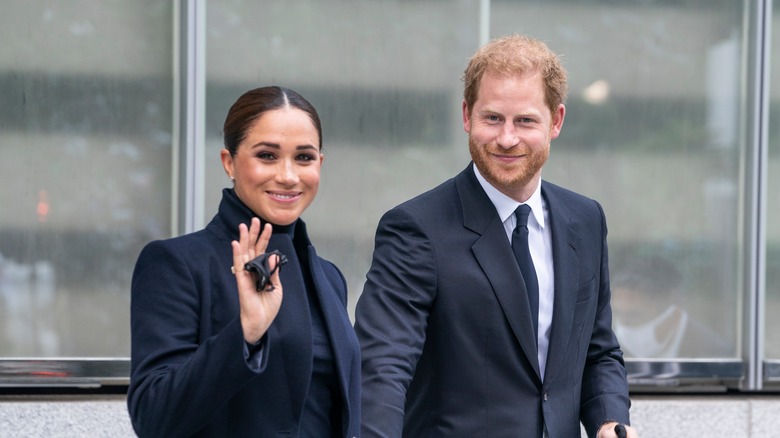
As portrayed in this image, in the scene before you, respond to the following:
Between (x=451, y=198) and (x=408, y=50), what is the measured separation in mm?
3045

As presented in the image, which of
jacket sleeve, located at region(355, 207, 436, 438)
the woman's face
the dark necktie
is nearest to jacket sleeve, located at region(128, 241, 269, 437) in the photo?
the woman's face

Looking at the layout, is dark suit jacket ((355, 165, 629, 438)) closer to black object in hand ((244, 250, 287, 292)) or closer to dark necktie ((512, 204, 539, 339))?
dark necktie ((512, 204, 539, 339))

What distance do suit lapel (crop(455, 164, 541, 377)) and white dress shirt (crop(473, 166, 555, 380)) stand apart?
0.09 ft

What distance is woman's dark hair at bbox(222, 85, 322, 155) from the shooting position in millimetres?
3045

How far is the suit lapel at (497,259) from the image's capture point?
3.40 m

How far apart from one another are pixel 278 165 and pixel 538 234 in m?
0.98

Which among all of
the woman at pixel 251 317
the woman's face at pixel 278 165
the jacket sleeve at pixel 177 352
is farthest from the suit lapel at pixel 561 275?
the jacket sleeve at pixel 177 352

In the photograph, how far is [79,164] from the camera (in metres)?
6.17

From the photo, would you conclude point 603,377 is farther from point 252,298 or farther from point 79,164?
point 79,164

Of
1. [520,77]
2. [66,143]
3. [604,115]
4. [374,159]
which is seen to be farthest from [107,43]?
[520,77]

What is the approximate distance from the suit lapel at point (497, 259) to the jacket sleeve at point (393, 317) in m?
0.17

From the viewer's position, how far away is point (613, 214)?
687 cm

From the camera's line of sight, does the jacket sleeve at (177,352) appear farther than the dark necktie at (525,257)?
No

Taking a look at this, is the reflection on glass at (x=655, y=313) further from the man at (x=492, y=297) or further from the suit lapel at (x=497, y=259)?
the suit lapel at (x=497, y=259)
